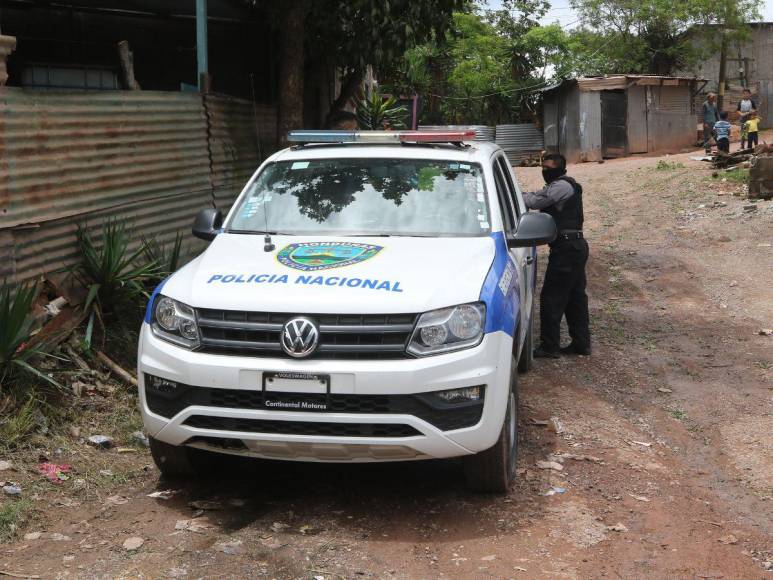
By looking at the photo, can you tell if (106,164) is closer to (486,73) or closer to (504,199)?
(504,199)

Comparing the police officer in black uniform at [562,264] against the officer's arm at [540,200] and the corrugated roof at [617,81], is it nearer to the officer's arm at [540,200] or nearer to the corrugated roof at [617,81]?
the officer's arm at [540,200]

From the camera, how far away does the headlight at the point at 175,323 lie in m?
4.47

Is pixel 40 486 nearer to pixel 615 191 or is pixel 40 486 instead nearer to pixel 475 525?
pixel 475 525

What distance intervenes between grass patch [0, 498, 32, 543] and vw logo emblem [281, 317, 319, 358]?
1.58 meters

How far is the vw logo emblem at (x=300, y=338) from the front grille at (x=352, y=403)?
200 millimetres

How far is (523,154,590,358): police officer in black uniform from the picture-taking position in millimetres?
7898

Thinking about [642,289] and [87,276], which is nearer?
[87,276]

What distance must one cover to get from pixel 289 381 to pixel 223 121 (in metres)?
5.76

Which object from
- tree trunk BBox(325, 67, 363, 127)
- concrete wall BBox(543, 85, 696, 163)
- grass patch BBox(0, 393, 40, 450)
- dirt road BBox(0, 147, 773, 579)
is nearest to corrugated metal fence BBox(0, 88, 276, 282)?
grass patch BBox(0, 393, 40, 450)

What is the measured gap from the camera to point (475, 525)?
15.0 ft

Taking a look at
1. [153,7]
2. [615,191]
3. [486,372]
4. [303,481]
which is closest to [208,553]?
[303,481]

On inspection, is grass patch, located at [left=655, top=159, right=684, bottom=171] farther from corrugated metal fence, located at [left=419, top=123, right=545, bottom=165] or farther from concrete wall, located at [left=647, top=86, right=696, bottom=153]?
corrugated metal fence, located at [left=419, top=123, right=545, bottom=165]

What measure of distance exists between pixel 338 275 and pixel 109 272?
2.89 m

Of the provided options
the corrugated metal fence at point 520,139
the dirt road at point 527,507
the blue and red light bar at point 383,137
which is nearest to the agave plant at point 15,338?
the dirt road at point 527,507
